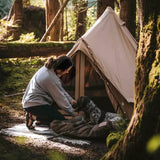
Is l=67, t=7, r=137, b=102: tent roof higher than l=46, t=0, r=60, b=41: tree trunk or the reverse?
the reverse

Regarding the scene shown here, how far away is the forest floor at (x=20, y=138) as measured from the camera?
3.76 m

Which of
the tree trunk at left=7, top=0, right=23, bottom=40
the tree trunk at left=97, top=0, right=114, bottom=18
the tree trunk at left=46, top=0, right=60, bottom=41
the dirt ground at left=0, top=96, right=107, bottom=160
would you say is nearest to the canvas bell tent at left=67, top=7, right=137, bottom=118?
the dirt ground at left=0, top=96, right=107, bottom=160

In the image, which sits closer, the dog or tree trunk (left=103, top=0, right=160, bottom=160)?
tree trunk (left=103, top=0, right=160, bottom=160)

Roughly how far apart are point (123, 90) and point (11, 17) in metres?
13.7

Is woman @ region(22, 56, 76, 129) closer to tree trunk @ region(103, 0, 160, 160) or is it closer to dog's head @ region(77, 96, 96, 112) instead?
dog's head @ region(77, 96, 96, 112)

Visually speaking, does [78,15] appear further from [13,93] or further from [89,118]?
[89,118]

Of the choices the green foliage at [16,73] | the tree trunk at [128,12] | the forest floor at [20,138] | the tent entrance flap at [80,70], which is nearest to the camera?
the forest floor at [20,138]

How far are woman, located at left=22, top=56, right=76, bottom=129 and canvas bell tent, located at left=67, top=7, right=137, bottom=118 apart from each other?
766mm

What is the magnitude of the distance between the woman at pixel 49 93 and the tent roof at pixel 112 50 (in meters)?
0.77

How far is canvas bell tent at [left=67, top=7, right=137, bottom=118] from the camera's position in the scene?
5.40 metres

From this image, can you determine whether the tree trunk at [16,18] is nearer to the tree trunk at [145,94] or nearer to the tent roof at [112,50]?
the tent roof at [112,50]

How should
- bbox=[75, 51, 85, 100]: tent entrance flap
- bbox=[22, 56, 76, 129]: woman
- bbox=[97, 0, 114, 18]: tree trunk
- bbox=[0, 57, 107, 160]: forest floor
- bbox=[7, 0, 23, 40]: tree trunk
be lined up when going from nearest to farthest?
bbox=[0, 57, 107, 160]: forest floor < bbox=[22, 56, 76, 129]: woman < bbox=[75, 51, 85, 100]: tent entrance flap < bbox=[97, 0, 114, 18]: tree trunk < bbox=[7, 0, 23, 40]: tree trunk

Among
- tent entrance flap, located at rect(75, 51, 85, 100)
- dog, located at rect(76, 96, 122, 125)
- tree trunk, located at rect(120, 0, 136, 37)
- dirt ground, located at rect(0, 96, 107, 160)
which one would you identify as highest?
tree trunk, located at rect(120, 0, 136, 37)

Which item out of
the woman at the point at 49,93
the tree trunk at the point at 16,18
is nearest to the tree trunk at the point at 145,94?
the woman at the point at 49,93
